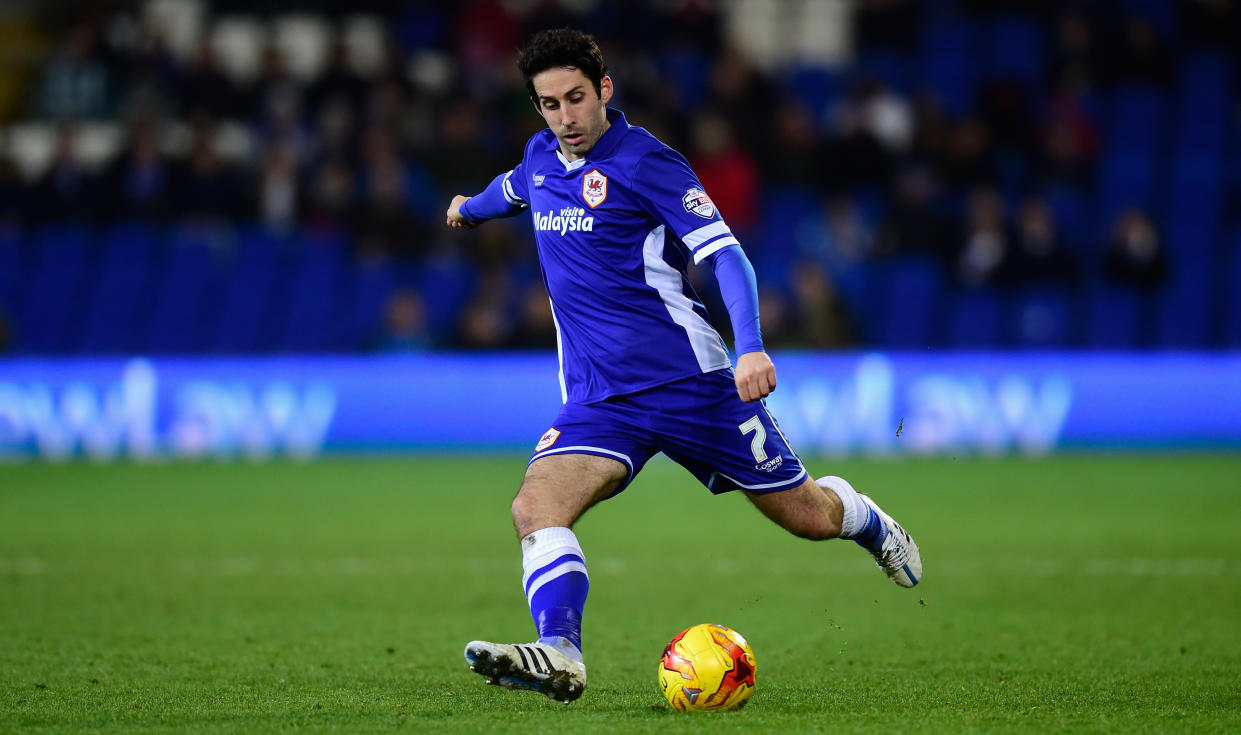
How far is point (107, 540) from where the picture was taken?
29.9 feet

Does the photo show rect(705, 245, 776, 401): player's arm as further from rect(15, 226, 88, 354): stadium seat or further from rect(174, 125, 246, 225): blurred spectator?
rect(15, 226, 88, 354): stadium seat

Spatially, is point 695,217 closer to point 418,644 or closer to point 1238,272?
point 418,644

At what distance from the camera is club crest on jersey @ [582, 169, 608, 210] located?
15.6 feet

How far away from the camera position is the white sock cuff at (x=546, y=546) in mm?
4500

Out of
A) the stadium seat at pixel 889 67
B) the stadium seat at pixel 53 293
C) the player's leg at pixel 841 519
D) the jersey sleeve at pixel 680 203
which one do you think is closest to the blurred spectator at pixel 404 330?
the stadium seat at pixel 53 293

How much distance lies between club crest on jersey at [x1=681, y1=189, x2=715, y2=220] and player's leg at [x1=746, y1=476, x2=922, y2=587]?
0.94 meters

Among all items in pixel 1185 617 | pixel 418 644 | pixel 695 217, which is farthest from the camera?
pixel 1185 617

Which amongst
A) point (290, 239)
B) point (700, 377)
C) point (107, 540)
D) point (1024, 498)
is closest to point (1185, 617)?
point (700, 377)

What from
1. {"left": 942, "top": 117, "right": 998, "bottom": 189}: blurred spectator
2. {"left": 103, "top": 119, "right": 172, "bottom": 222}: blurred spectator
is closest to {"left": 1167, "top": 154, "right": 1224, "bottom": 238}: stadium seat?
{"left": 942, "top": 117, "right": 998, "bottom": 189}: blurred spectator

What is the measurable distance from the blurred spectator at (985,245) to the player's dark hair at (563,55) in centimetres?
1118

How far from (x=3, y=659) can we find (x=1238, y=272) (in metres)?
13.3

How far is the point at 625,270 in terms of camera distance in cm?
479

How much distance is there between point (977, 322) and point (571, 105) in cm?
1135

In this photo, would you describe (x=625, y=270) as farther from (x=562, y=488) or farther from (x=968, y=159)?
(x=968, y=159)
